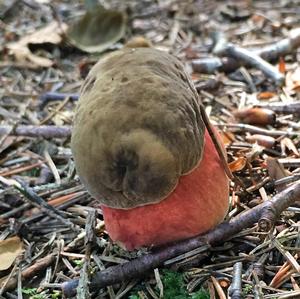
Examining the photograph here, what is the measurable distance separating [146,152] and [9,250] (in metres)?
0.75

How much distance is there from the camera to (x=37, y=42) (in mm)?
3455

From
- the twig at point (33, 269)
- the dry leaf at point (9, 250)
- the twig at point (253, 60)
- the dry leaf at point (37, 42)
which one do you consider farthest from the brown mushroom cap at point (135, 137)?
the dry leaf at point (37, 42)

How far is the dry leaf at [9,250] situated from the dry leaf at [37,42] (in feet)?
5.08

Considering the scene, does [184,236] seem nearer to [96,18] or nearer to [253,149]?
[253,149]

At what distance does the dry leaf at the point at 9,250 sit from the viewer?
1886 mm

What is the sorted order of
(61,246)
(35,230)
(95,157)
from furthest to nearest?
(35,230), (61,246), (95,157)

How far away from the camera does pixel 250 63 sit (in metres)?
2.95

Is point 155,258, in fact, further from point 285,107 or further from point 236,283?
point 285,107

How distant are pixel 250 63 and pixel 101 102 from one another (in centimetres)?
162

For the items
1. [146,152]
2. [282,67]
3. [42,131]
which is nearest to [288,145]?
[282,67]

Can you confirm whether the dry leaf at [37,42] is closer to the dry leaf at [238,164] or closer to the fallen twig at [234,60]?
the fallen twig at [234,60]

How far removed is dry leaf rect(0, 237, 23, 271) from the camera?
6.19 ft

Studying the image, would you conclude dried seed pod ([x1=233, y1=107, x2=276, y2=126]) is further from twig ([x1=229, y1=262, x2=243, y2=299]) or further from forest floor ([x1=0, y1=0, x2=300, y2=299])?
twig ([x1=229, y1=262, x2=243, y2=299])

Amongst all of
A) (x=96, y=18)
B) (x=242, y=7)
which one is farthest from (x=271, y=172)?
(x=242, y=7)
